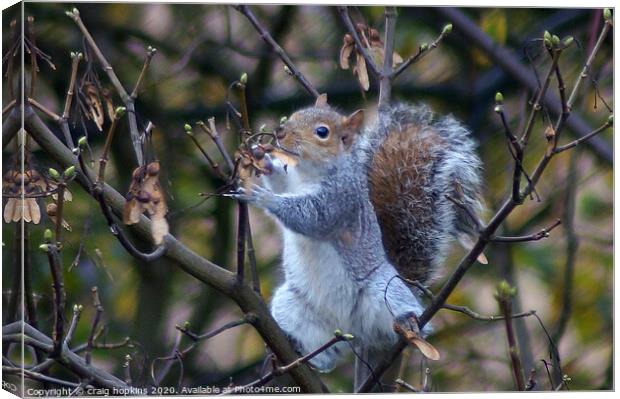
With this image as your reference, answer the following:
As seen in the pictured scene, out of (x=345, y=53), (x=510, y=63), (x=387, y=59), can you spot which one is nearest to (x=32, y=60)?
(x=345, y=53)

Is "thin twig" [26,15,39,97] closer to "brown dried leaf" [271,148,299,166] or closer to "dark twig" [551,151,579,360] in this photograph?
"brown dried leaf" [271,148,299,166]

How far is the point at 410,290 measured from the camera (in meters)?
2.33

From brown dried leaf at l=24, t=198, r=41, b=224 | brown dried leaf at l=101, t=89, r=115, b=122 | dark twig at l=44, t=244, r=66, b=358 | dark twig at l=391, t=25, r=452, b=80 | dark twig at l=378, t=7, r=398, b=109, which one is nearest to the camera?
dark twig at l=44, t=244, r=66, b=358

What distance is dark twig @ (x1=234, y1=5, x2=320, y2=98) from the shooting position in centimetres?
221

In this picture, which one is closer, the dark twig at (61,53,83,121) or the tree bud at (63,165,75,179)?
the tree bud at (63,165,75,179)

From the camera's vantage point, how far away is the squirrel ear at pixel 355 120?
2.26 metres

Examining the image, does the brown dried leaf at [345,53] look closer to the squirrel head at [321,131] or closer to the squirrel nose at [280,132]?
the squirrel head at [321,131]

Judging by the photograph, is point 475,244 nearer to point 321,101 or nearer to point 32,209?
point 321,101

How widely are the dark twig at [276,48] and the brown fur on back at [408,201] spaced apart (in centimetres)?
26

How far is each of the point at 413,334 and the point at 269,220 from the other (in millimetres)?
418

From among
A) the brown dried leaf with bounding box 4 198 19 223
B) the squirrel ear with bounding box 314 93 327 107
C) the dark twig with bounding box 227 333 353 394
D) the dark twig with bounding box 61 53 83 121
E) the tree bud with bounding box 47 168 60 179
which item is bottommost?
the dark twig with bounding box 227 333 353 394

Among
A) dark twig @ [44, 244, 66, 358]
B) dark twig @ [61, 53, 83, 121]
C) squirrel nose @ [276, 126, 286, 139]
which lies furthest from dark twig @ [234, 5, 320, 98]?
dark twig @ [44, 244, 66, 358]

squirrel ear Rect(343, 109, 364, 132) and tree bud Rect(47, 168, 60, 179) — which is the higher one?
squirrel ear Rect(343, 109, 364, 132)

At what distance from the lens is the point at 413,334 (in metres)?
2.08
